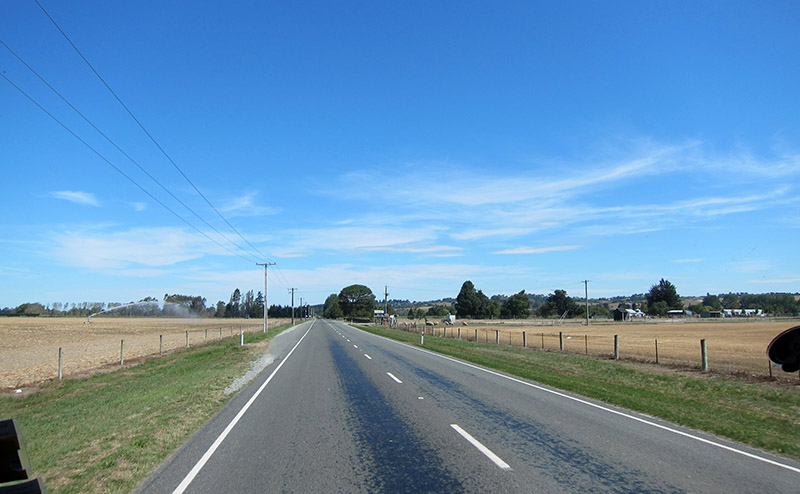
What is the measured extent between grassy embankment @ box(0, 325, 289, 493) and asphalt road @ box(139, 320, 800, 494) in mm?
480

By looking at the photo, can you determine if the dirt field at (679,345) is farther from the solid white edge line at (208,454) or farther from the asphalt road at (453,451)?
the solid white edge line at (208,454)

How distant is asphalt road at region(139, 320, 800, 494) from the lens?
6.00m

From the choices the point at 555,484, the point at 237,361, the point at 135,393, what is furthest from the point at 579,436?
the point at 237,361

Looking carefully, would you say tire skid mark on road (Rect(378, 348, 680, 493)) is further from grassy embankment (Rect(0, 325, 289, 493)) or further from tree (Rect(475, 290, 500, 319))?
tree (Rect(475, 290, 500, 319))

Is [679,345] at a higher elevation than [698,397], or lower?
lower

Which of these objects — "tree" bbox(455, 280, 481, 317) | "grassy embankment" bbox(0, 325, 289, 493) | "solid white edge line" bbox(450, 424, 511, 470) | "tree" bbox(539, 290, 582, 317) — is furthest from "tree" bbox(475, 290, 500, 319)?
"solid white edge line" bbox(450, 424, 511, 470)

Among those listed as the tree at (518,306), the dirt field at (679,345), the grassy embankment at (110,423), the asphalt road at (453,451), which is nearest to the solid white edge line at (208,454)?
the asphalt road at (453,451)

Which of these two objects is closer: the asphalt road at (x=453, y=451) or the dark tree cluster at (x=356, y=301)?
the asphalt road at (x=453, y=451)

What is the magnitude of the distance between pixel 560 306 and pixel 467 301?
106 ft

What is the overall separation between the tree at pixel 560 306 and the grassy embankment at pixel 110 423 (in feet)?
545

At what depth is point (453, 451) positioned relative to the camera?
738 centimetres

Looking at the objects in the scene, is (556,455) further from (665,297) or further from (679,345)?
(665,297)

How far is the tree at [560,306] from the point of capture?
173m

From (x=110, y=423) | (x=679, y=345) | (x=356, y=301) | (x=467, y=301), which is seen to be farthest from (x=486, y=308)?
(x=110, y=423)
